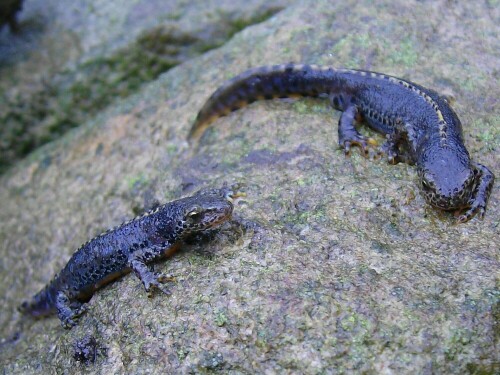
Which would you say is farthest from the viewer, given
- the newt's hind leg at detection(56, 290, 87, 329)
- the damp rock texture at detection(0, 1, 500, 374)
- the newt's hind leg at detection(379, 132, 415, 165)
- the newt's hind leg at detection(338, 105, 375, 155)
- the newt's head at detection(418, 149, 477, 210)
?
the newt's hind leg at detection(338, 105, 375, 155)

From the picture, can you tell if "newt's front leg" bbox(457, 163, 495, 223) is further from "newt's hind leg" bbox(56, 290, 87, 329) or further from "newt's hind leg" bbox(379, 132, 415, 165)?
"newt's hind leg" bbox(56, 290, 87, 329)

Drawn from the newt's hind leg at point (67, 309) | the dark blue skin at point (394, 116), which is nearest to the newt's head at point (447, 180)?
the dark blue skin at point (394, 116)

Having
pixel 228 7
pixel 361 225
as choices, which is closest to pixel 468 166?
pixel 361 225

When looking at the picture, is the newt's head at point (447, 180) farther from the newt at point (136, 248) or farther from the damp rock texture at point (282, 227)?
the newt at point (136, 248)

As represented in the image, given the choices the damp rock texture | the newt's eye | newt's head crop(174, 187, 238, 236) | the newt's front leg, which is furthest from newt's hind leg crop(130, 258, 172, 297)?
the newt's front leg

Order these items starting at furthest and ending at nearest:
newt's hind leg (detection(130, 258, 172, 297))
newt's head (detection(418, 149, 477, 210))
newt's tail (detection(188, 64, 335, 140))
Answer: newt's tail (detection(188, 64, 335, 140))
newt's head (detection(418, 149, 477, 210))
newt's hind leg (detection(130, 258, 172, 297))

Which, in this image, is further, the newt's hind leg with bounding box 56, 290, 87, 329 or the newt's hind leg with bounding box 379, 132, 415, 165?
the newt's hind leg with bounding box 379, 132, 415, 165

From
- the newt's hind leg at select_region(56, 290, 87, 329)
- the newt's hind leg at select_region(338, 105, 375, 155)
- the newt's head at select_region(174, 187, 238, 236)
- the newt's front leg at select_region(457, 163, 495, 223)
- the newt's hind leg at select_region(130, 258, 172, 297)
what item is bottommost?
the newt's hind leg at select_region(56, 290, 87, 329)
